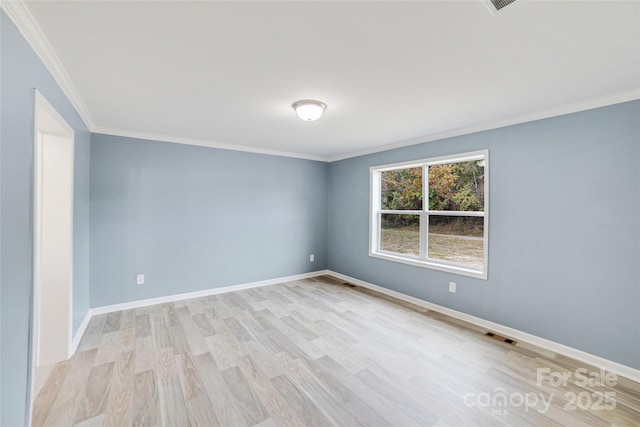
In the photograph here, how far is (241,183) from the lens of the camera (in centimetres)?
443

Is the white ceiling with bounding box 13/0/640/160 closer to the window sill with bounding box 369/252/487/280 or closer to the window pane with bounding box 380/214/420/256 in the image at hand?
the window pane with bounding box 380/214/420/256

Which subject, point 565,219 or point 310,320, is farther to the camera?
point 310,320

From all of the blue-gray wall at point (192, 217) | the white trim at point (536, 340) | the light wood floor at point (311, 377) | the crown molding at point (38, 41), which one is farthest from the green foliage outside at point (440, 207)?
the crown molding at point (38, 41)

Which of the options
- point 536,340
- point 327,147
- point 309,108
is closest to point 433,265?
point 536,340

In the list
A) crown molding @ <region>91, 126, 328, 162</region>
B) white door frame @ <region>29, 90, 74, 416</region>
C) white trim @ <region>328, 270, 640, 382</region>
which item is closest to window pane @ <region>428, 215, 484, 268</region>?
white trim @ <region>328, 270, 640, 382</region>

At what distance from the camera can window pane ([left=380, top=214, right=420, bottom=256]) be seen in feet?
13.3

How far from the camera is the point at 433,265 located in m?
3.65

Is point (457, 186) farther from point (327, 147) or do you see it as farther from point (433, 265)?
point (327, 147)

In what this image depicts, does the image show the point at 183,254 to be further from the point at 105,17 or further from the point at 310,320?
the point at 105,17

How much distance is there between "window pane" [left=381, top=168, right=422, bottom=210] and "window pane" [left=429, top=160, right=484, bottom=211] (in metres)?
0.21

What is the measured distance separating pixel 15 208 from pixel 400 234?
413cm

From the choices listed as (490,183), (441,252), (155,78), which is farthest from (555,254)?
(155,78)

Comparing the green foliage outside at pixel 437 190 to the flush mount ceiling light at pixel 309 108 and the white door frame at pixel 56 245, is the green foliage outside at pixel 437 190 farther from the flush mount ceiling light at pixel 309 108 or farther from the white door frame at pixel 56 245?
the white door frame at pixel 56 245

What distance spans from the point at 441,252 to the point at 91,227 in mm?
4611
